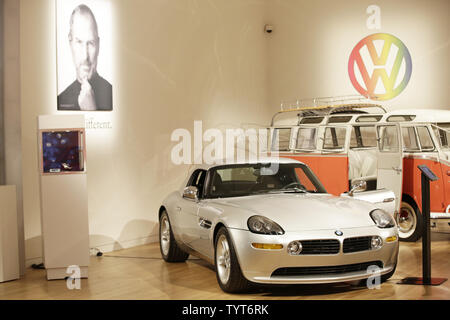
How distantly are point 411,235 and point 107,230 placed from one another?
13.8 feet

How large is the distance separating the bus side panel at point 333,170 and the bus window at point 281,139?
0.74 meters

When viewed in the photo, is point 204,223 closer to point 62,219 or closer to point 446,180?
point 62,219

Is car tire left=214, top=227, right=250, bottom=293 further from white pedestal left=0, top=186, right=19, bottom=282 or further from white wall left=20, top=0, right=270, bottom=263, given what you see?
white wall left=20, top=0, right=270, bottom=263

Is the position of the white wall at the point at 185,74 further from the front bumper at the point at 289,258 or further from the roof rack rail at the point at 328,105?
the front bumper at the point at 289,258

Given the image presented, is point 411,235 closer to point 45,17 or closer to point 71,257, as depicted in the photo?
point 71,257

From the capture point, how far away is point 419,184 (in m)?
7.92

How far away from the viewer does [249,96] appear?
1112 centimetres

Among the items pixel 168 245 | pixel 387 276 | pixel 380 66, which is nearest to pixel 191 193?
pixel 168 245

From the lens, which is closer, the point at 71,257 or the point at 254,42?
the point at 71,257

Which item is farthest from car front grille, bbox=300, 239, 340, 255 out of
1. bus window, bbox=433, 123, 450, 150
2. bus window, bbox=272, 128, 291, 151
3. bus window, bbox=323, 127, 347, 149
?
bus window, bbox=272, 128, 291, 151

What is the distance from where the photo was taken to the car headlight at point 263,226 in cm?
487

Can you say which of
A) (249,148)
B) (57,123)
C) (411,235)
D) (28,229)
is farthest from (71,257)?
(249,148)
